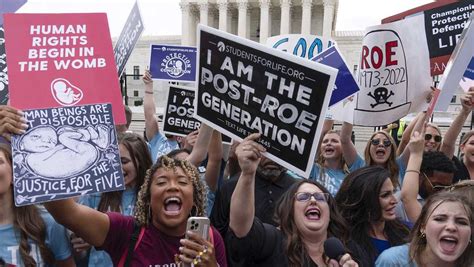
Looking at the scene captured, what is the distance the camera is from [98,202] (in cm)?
299

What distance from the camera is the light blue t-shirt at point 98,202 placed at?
267 cm

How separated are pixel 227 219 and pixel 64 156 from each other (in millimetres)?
1211

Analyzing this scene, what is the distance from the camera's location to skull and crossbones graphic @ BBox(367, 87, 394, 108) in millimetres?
4734

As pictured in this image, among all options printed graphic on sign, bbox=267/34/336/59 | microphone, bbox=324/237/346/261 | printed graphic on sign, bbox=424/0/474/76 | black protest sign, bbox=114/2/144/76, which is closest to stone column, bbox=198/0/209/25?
printed graphic on sign, bbox=267/34/336/59

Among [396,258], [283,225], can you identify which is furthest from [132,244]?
[396,258]

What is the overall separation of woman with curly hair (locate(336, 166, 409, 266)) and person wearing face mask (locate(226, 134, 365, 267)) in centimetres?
24

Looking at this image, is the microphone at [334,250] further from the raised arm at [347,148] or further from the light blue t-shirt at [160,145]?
the light blue t-shirt at [160,145]

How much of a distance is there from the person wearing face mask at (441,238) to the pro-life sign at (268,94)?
67cm

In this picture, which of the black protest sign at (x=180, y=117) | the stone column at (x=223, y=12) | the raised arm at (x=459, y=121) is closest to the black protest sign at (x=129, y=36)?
the black protest sign at (x=180, y=117)

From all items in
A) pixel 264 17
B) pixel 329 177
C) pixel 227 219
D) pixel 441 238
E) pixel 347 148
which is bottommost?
pixel 264 17

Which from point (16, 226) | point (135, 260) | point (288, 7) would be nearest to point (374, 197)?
point (135, 260)

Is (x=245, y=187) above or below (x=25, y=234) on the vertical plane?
above

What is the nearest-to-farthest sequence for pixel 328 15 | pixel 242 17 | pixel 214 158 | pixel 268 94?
pixel 268 94
pixel 214 158
pixel 328 15
pixel 242 17

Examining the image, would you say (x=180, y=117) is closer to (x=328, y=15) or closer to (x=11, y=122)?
(x=11, y=122)
